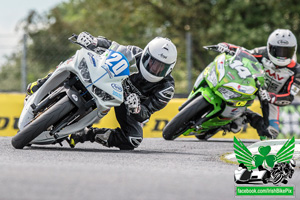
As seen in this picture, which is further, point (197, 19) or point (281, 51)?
point (197, 19)

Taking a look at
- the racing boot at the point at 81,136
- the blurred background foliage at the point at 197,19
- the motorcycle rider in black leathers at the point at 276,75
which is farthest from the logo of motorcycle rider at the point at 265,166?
the blurred background foliage at the point at 197,19

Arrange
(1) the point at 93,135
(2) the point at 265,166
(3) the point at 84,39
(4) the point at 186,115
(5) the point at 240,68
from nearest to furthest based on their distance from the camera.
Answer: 1. (2) the point at 265,166
2. (3) the point at 84,39
3. (1) the point at 93,135
4. (4) the point at 186,115
5. (5) the point at 240,68

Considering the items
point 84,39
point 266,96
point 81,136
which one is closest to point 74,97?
point 84,39

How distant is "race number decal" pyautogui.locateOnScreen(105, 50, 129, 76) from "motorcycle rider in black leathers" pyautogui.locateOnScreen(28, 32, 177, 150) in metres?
0.48

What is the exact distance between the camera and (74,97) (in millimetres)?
6047

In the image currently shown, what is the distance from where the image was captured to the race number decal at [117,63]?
6.23 meters

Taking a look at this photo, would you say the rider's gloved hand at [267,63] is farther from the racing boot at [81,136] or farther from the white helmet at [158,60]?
the racing boot at [81,136]

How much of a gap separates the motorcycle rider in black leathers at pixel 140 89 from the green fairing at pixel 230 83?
55.6 inches

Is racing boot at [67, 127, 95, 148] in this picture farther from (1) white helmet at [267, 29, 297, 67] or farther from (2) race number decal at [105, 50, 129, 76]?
(1) white helmet at [267, 29, 297, 67]

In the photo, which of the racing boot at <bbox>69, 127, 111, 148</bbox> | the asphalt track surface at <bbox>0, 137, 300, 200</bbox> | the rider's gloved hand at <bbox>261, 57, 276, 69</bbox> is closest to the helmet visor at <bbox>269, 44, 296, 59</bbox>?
the rider's gloved hand at <bbox>261, 57, 276, 69</bbox>

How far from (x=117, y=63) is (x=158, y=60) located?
0.75m

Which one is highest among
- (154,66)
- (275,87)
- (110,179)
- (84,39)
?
(84,39)

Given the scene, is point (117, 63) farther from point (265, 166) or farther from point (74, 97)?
point (265, 166)

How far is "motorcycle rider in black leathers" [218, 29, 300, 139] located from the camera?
9.22 metres
